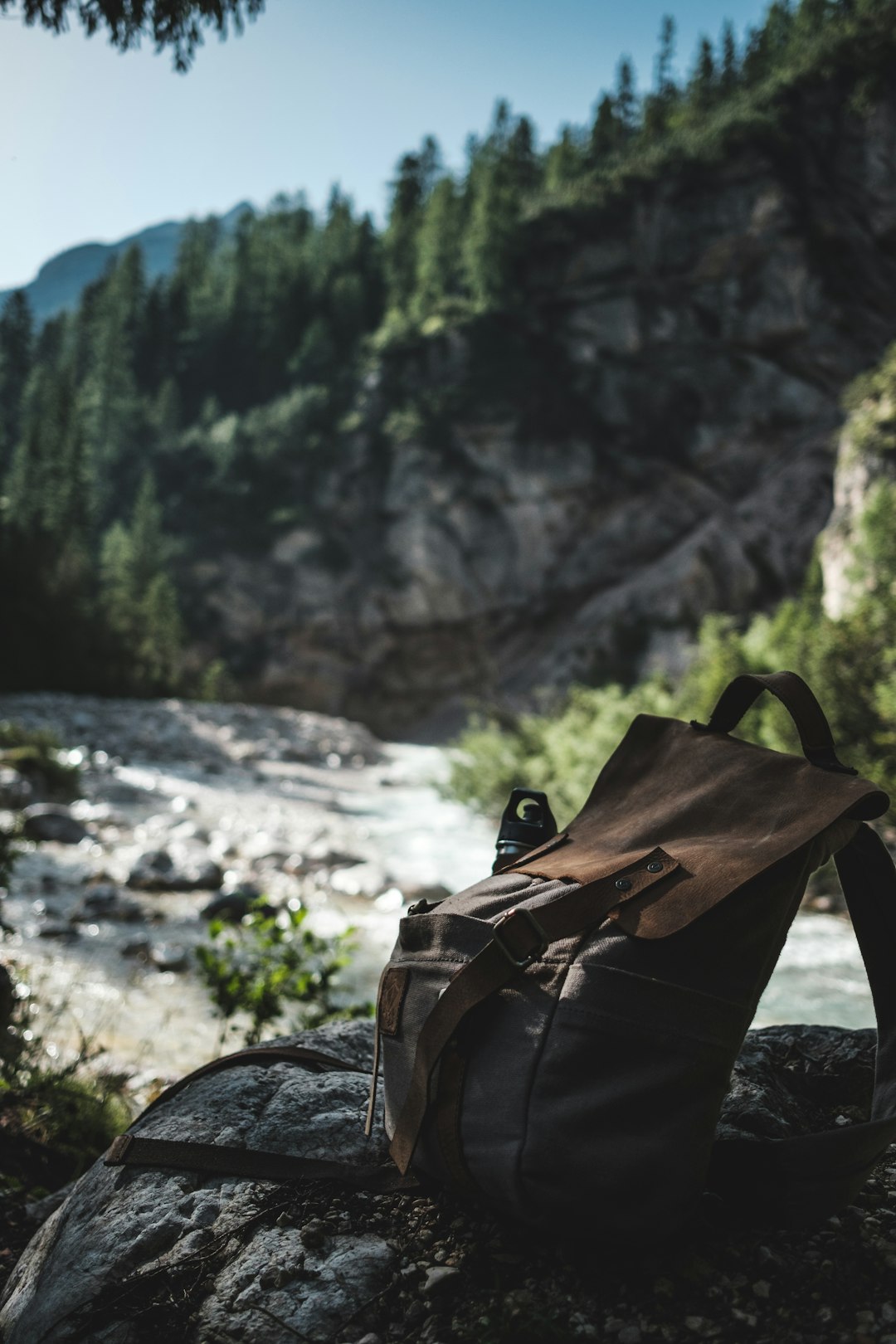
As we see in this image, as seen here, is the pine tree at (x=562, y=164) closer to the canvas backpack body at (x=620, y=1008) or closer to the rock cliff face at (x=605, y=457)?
the rock cliff face at (x=605, y=457)

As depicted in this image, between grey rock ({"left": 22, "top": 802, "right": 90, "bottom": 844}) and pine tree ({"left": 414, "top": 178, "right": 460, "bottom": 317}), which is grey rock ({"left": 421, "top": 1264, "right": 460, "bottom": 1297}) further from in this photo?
pine tree ({"left": 414, "top": 178, "right": 460, "bottom": 317})

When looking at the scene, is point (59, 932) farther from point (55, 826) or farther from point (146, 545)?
point (146, 545)

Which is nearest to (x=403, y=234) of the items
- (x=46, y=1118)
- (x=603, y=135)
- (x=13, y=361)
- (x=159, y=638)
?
(x=603, y=135)

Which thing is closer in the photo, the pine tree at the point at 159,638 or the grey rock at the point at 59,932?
the grey rock at the point at 59,932

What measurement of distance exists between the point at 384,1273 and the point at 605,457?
36273 millimetres

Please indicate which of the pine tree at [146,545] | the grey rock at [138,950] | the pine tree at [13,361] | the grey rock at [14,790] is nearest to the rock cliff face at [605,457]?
the pine tree at [146,545]

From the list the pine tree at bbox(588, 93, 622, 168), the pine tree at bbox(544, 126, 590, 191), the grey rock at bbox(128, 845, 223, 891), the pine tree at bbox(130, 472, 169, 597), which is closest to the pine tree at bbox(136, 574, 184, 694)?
the pine tree at bbox(130, 472, 169, 597)

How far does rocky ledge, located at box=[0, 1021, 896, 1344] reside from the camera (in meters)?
1.03

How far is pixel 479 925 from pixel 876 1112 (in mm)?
662

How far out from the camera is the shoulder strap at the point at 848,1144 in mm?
1146

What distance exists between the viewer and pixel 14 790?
381 inches

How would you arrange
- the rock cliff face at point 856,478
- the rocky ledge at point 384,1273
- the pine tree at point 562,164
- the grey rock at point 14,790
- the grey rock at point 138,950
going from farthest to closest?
the pine tree at point 562,164, the rock cliff face at point 856,478, the grey rock at point 14,790, the grey rock at point 138,950, the rocky ledge at point 384,1273

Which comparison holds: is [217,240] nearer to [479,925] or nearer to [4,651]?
[4,651]

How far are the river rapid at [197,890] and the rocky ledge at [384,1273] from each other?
1.24 m
